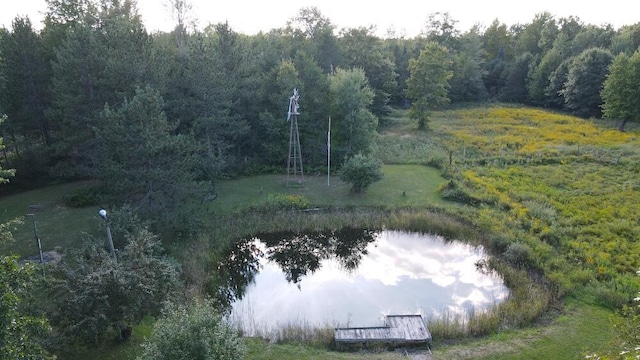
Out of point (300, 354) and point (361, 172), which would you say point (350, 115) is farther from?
point (300, 354)

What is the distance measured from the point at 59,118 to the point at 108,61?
18.9ft

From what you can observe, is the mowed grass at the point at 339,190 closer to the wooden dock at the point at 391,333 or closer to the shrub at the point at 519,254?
the shrub at the point at 519,254

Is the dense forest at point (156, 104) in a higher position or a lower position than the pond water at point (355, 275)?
higher

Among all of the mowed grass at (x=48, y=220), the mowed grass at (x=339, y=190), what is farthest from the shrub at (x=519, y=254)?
the mowed grass at (x=48, y=220)

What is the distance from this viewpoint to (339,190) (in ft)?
81.4

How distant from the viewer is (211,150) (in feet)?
80.7

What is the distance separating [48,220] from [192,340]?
1663cm

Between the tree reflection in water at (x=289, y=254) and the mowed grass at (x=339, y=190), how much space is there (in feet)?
9.24

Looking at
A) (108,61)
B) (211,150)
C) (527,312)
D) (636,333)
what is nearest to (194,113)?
(211,150)

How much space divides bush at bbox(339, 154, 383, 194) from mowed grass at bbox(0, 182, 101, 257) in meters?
12.7

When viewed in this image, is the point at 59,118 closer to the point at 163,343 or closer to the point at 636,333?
the point at 163,343

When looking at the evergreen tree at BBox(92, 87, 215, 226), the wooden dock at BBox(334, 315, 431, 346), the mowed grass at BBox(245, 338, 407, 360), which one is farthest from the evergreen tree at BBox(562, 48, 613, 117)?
the mowed grass at BBox(245, 338, 407, 360)

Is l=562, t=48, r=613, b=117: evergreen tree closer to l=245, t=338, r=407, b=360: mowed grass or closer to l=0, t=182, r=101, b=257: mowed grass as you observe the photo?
l=245, t=338, r=407, b=360: mowed grass

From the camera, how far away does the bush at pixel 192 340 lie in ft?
26.7
